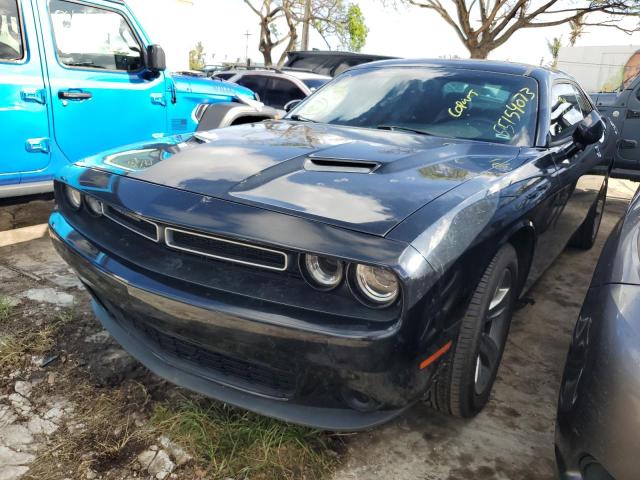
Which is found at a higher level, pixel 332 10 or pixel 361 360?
pixel 332 10

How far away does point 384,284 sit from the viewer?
1.67 metres

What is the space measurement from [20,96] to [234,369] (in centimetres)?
289

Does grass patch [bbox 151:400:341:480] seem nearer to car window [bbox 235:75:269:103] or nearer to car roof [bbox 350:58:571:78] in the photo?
car roof [bbox 350:58:571:78]

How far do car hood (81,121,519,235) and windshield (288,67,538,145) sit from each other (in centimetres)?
22

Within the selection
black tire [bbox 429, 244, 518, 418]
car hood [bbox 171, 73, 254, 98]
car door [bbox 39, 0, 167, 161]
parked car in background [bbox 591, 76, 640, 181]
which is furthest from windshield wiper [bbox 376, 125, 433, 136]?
parked car in background [bbox 591, 76, 640, 181]

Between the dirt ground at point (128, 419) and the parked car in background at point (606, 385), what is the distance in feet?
1.76

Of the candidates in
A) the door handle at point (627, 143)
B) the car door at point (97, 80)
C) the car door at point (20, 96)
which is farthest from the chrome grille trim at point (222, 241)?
the door handle at point (627, 143)

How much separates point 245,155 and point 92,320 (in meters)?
1.43

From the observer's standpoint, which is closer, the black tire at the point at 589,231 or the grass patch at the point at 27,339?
the grass patch at the point at 27,339

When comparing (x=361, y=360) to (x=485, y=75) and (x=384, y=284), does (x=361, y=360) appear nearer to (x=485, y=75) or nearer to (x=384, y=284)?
(x=384, y=284)

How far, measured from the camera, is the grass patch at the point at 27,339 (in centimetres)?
254

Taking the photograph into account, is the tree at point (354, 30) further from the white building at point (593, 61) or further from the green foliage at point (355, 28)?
the white building at point (593, 61)

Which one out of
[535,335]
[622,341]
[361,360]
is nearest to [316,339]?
[361,360]

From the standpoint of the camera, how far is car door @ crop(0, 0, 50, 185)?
3635mm
